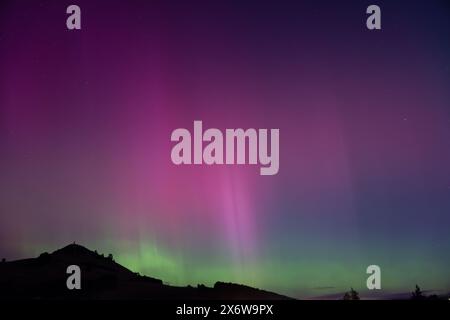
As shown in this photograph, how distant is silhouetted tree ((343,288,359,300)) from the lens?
3.72 metres

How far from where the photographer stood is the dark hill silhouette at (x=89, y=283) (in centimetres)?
369

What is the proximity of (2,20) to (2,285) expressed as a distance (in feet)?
Answer: 4.56

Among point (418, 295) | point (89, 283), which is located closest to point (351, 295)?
point (418, 295)

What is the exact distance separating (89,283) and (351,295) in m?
1.35

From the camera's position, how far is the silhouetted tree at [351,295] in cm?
372

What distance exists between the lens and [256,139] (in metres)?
3.79

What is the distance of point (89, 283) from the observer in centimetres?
372

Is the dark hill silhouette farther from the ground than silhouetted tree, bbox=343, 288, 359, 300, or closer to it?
farther from the ground

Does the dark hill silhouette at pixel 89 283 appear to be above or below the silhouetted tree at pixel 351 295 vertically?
above

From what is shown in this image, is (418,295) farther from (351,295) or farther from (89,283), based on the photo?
(89,283)

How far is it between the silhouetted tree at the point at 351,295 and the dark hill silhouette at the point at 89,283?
1.10 feet

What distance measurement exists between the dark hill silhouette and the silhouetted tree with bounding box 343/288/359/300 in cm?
34

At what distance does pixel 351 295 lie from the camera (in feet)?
12.2
